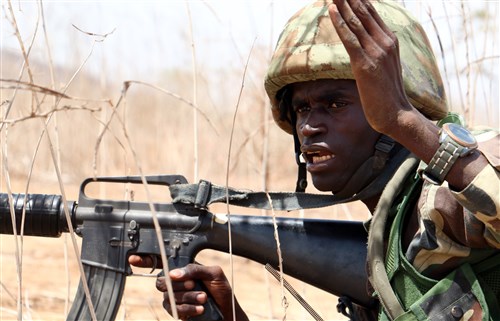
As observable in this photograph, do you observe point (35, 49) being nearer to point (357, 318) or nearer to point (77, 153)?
point (357, 318)

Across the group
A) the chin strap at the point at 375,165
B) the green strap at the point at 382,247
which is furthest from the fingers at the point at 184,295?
the green strap at the point at 382,247

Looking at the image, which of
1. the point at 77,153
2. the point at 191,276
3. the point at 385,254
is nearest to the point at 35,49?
the point at 191,276

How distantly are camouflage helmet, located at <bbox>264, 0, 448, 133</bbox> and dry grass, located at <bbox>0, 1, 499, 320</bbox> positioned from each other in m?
0.30

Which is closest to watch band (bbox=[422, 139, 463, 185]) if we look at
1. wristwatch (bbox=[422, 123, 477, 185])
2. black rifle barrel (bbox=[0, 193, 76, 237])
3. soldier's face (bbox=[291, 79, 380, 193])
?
wristwatch (bbox=[422, 123, 477, 185])

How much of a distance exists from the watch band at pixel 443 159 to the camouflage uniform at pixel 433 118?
66 millimetres

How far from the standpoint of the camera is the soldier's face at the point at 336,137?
262 cm

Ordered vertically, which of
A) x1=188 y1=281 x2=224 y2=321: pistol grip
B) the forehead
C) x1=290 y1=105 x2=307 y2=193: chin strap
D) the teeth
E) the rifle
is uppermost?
the forehead

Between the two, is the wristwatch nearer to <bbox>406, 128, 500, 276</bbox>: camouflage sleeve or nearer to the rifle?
<bbox>406, 128, 500, 276</bbox>: camouflage sleeve

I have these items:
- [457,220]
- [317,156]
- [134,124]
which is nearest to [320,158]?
[317,156]

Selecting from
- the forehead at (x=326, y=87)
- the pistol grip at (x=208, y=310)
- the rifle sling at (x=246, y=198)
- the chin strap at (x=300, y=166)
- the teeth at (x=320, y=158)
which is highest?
the forehead at (x=326, y=87)

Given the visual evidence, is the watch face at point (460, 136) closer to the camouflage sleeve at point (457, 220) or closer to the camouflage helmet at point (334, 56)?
the camouflage sleeve at point (457, 220)

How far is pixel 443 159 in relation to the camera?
6.21 ft

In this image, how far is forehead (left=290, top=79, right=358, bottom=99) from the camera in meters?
2.67

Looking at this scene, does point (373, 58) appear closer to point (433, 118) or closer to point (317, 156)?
point (317, 156)
